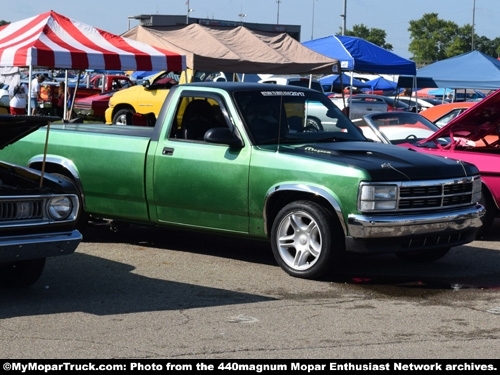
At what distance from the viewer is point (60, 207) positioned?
297 inches

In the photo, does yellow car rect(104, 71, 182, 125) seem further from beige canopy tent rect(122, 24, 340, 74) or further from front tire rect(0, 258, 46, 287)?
front tire rect(0, 258, 46, 287)

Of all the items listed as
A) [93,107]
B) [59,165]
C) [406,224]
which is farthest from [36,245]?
[93,107]

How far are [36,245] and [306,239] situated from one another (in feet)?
8.53

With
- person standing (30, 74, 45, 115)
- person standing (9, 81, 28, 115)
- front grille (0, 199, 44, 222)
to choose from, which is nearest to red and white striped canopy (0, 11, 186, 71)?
front grille (0, 199, 44, 222)

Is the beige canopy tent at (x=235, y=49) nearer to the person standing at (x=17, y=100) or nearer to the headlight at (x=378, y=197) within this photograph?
the person standing at (x=17, y=100)

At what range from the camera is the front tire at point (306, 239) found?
8.57 metres

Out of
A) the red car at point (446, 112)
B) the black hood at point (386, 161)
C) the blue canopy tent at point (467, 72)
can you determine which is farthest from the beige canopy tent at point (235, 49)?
the black hood at point (386, 161)

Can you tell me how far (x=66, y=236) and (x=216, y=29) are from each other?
13.5 metres

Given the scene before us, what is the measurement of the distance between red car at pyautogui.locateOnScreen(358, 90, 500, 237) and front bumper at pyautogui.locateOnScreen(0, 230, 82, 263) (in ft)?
17.4

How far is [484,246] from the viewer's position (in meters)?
10.9

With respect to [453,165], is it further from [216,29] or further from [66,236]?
[216,29]

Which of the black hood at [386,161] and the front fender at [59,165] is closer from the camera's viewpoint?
the black hood at [386,161]

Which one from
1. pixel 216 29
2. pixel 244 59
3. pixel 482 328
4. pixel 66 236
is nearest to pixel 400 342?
pixel 482 328

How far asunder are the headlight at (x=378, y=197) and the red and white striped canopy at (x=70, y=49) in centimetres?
703
